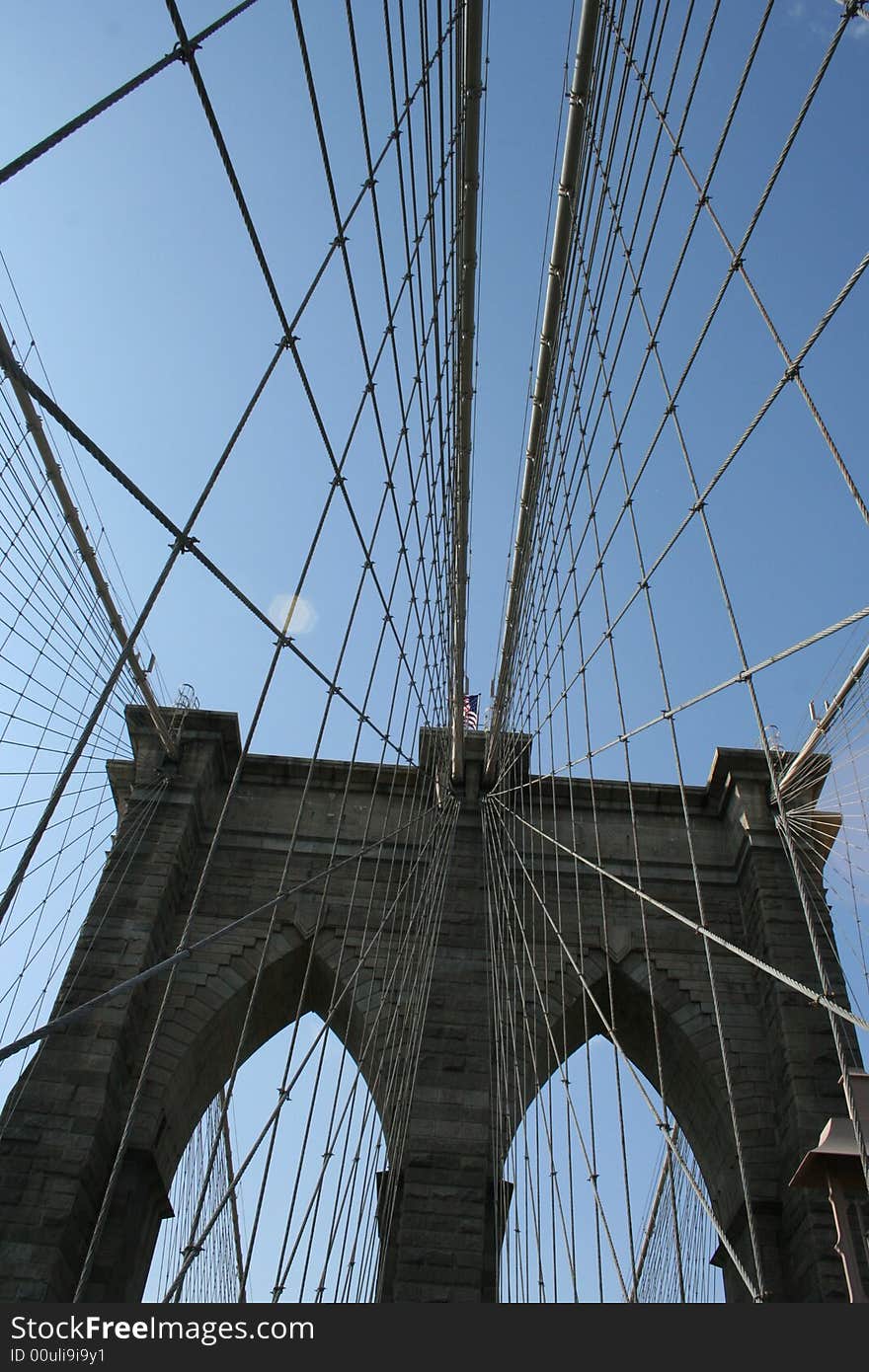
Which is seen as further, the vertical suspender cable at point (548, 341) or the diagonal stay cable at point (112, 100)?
the vertical suspender cable at point (548, 341)

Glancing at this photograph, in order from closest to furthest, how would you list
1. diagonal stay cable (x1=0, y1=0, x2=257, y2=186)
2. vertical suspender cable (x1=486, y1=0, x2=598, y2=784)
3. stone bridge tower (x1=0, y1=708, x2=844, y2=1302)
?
diagonal stay cable (x1=0, y1=0, x2=257, y2=186), vertical suspender cable (x1=486, y1=0, x2=598, y2=784), stone bridge tower (x1=0, y1=708, x2=844, y2=1302)

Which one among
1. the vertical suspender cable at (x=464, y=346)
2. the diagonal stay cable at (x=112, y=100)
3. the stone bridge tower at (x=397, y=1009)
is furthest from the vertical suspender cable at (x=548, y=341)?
the diagonal stay cable at (x=112, y=100)

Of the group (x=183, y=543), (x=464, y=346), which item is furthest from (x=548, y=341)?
(x=183, y=543)

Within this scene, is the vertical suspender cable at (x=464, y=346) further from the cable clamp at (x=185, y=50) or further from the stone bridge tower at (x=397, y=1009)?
the cable clamp at (x=185, y=50)

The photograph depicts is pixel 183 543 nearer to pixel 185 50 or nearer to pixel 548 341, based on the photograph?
pixel 185 50

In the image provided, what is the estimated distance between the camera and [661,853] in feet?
35.0

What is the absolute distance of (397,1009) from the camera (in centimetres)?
920

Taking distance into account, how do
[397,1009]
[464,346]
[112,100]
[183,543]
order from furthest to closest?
1. [397,1009]
2. [464,346]
3. [183,543]
4. [112,100]

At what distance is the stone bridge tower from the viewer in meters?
7.77

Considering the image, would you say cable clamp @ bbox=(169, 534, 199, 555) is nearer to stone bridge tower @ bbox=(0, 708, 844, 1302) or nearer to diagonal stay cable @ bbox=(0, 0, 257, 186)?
diagonal stay cable @ bbox=(0, 0, 257, 186)

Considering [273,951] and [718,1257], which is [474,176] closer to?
[273,951]

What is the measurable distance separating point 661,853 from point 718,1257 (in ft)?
11.5

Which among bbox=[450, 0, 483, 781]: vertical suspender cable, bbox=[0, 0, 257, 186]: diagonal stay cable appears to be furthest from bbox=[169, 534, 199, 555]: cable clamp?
bbox=[450, 0, 483, 781]: vertical suspender cable

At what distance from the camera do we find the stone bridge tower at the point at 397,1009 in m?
7.77
